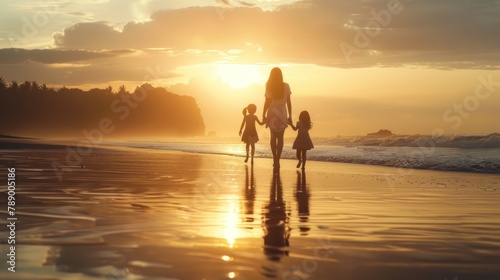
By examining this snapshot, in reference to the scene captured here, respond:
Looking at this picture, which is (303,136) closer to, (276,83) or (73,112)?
(276,83)

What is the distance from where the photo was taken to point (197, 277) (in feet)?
15.1

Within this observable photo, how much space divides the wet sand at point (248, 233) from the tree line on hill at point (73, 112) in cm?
13285

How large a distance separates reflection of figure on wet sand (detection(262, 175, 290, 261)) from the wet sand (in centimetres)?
2

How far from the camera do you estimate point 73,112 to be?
565 ft

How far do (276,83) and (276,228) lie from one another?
36.6 ft

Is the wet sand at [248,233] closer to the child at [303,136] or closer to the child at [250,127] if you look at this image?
the child at [303,136]

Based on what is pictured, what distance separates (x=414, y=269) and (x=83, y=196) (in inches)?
261

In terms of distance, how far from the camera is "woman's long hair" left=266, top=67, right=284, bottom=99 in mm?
17969

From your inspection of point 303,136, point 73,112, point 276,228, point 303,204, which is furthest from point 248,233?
point 73,112

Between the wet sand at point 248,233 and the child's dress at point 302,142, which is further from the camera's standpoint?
the child's dress at point 302,142

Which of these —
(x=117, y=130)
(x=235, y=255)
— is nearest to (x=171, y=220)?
(x=235, y=255)

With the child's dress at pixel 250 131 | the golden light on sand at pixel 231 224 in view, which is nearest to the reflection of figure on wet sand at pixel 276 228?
the golden light on sand at pixel 231 224

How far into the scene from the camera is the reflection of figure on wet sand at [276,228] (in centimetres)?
570

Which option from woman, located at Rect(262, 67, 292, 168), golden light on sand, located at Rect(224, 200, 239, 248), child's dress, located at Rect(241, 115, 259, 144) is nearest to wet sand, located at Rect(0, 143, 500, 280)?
golden light on sand, located at Rect(224, 200, 239, 248)
